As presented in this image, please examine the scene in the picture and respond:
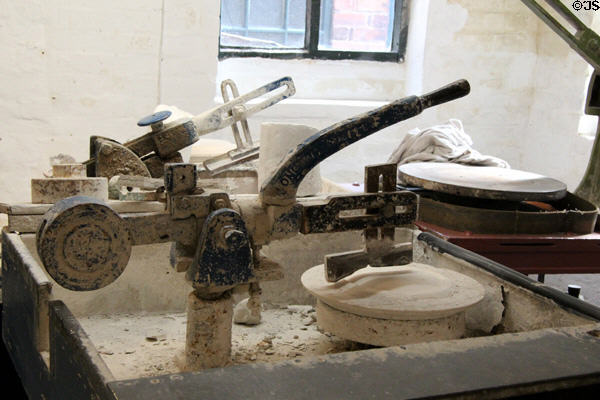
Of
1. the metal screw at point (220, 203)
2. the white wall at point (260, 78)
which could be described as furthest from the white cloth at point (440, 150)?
the metal screw at point (220, 203)

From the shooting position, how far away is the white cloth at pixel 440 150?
8.40 feet

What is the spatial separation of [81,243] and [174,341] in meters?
0.52

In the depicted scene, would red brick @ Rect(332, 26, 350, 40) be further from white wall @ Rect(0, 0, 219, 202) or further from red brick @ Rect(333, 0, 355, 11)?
white wall @ Rect(0, 0, 219, 202)

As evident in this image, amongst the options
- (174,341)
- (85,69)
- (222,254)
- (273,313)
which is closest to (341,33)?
(85,69)

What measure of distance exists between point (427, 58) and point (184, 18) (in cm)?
150

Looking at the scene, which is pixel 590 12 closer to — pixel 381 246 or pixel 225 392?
pixel 381 246

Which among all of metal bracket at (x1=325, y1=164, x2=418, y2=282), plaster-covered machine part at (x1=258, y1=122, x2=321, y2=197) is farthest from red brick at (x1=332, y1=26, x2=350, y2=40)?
metal bracket at (x1=325, y1=164, x2=418, y2=282)

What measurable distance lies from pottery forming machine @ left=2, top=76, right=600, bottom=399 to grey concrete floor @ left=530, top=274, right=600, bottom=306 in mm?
1821

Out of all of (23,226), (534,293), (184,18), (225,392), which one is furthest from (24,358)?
(184,18)

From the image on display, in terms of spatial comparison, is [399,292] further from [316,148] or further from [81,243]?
[81,243]

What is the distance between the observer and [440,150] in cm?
260

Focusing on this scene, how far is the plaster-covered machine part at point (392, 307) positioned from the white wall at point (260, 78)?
2090 mm

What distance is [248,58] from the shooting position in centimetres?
410

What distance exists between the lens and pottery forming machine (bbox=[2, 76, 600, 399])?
89 cm
